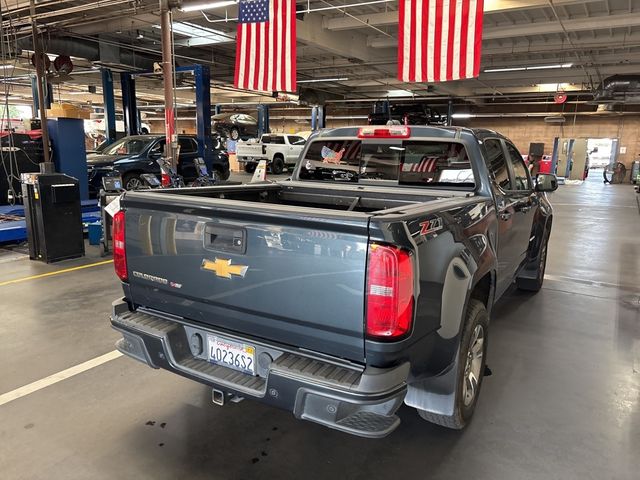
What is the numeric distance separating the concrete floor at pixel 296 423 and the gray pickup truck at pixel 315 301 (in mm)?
295

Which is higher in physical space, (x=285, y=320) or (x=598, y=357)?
(x=285, y=320)

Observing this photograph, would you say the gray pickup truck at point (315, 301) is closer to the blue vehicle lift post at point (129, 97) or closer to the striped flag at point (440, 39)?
the striped flag at point (440, 39)

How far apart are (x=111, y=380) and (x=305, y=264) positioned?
209 centimetres

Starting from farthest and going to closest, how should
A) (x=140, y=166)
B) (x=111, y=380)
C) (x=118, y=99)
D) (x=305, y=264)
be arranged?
(x=118, y=99)
(x=140, y=166)
(x=111, y=380)
(x=305, y=264)

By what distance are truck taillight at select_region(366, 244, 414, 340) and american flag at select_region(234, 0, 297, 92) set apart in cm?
698

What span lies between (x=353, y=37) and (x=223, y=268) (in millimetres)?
14800

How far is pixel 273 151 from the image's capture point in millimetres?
22609

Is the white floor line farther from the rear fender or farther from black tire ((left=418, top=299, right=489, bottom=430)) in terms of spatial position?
the rear fender

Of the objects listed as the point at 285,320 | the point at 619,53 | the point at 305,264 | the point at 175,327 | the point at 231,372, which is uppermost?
the point at 619,53

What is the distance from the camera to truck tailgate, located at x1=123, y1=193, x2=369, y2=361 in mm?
1859

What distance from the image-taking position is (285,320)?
2025mm

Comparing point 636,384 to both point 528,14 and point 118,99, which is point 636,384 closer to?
point 528,14

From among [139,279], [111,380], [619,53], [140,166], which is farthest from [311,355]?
[619,53]

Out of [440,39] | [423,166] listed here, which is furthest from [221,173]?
[423,166]
